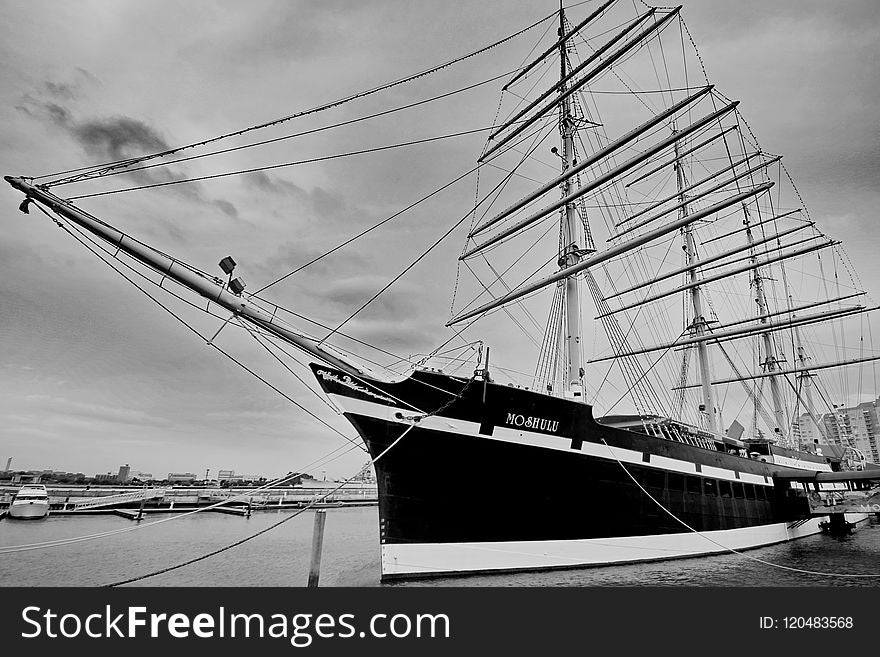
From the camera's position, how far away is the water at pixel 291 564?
11.9 m

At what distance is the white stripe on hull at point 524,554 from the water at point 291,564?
236 millimetres

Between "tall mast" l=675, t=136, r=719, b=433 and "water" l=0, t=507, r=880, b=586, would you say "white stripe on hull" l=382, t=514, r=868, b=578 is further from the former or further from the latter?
"tall mast" l=675, t=136, r=719, b=433

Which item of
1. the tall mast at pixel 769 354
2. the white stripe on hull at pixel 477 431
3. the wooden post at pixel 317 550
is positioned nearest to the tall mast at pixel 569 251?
the white stripe on hull at pixel 477 431

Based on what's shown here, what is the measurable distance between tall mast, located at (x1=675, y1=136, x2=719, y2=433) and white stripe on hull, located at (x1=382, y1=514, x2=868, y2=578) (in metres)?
14.3

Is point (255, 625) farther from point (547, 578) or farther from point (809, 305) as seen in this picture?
point (809, 305)

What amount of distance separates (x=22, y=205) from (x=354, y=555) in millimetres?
17981

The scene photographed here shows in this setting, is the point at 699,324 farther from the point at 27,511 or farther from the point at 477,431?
the point at 27,511

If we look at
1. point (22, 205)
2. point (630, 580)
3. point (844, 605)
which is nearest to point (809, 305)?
point (630, 580)

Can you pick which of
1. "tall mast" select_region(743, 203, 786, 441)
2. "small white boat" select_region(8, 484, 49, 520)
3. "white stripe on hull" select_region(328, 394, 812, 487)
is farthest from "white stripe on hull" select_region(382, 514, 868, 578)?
"small white boat" select_region(8, 484, 49, 520)

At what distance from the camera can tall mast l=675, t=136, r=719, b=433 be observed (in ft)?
88.6

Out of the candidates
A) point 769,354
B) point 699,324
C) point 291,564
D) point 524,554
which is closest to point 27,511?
point 291,564

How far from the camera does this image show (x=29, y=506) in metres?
28.9

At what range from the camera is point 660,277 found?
94.3 feet

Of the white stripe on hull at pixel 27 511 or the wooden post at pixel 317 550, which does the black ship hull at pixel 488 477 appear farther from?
the white stripe on hull at pixel 27 511
